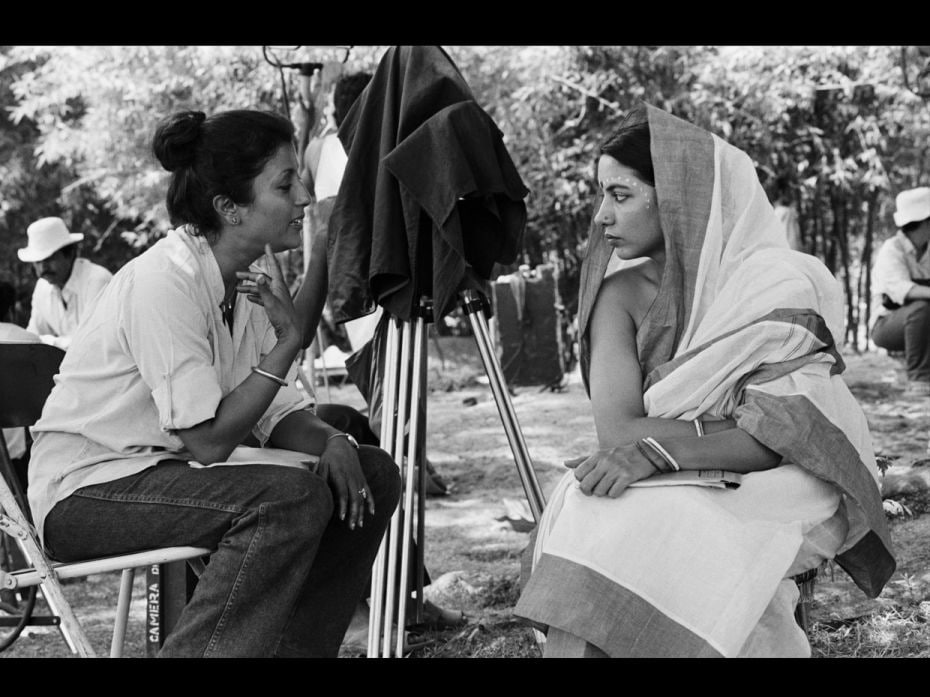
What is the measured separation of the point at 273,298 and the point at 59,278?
4029 millimetres

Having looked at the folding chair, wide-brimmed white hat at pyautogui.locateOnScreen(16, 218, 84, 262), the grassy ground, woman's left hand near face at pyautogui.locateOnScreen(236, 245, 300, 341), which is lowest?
the grassy ground

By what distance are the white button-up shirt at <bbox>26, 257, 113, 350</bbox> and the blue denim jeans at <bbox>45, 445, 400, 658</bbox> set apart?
381 cm

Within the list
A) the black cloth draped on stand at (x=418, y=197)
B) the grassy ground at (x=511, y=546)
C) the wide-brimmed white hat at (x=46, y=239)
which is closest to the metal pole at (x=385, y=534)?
the black cloth draped on stand at (x=418, y=197)

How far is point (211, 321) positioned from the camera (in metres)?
2.43

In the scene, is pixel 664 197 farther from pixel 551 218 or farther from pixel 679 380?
pixel 551 218

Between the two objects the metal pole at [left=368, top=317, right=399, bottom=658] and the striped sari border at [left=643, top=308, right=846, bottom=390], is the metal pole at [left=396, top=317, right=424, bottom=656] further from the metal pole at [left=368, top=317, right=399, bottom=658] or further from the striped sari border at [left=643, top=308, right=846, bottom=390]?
the striped sari border at [left=643, top=308, right=846, bottom=390]

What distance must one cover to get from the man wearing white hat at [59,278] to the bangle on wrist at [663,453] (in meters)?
4.36

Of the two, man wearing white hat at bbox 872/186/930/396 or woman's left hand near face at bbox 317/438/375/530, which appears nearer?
woman's left hand near face at bbox 317/438/375/530

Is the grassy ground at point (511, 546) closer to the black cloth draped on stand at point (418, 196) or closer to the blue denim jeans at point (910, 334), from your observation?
the blue denim jeans at point (910, 334)

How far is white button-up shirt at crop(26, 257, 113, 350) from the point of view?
5.89m

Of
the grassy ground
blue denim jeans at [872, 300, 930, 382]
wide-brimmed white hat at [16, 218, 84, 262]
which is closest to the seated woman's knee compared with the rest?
the grassy ground

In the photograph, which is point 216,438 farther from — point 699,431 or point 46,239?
point 46,239

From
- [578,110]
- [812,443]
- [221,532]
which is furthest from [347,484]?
[578,110]

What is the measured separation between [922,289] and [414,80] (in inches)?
222
